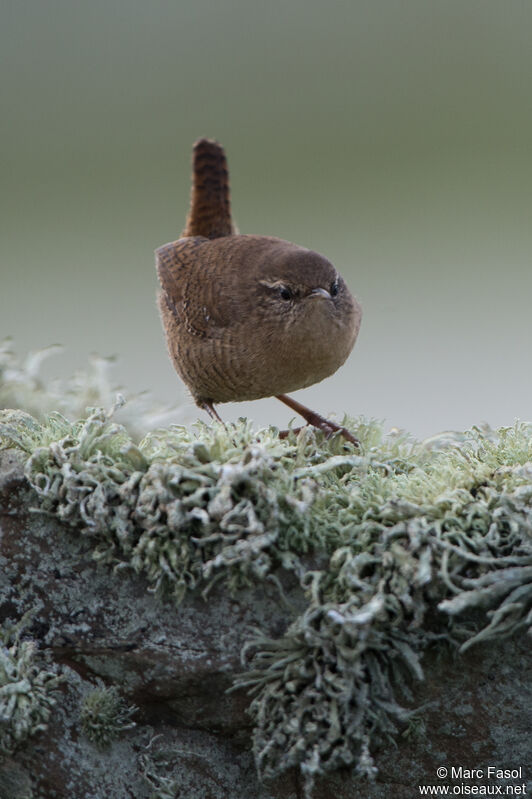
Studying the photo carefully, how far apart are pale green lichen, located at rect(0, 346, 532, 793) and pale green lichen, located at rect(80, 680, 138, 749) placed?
22cm

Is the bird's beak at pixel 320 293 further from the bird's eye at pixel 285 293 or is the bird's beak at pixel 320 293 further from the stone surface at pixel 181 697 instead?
the stone surface at pixel 181 697

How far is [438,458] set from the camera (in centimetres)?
185

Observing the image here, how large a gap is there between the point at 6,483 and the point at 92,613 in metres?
0.31

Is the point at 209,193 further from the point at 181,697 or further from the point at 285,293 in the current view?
the point at 181,697

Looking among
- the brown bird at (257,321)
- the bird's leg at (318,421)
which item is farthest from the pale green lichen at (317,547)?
the brown bird at (257,321)

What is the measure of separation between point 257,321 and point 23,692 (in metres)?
1.24

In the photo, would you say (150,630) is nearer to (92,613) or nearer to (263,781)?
(92,613)

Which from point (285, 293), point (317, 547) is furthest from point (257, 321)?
point (317, 547)

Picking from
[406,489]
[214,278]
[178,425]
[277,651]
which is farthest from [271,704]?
[214,278]

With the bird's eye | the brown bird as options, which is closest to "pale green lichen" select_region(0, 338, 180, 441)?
the brown bird

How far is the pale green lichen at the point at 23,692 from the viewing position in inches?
55.0

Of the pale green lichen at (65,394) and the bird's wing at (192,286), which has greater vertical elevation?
the bird's wing at (192,286)

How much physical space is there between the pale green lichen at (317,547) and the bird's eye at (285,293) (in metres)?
0.73

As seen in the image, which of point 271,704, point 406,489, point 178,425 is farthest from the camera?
point 178,425
